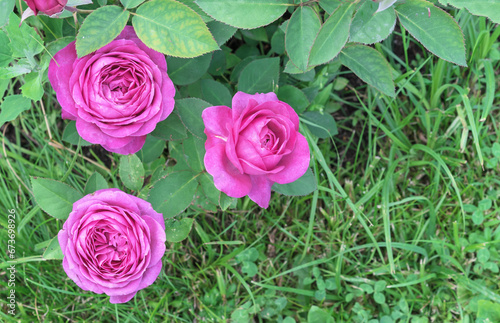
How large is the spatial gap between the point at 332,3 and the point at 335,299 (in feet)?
4.01

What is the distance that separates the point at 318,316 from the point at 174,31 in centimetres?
125

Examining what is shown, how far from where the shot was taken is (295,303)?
1.71 metres

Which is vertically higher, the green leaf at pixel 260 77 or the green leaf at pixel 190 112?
the green leaf at pixel 260 77

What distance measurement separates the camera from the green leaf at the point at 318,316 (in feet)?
5.30

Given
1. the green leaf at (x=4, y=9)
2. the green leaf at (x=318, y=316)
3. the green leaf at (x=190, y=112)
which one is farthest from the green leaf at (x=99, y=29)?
the green leaf at (x=318, y=316)

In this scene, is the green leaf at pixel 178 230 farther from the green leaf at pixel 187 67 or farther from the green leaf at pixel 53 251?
the green leaf at pixel 187 67

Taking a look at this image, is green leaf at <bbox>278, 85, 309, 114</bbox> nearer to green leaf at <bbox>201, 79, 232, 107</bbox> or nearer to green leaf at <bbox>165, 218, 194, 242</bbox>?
green leaf at <bbox>201, 79, 232, 107</bbox>

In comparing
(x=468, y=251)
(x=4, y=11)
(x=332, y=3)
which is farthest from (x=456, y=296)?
(x=4, y=11)

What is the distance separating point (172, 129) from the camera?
118 cm

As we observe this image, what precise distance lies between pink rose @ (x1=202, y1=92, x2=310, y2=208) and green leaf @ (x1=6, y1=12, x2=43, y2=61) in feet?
1.64

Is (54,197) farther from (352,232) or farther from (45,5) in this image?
(352,232)

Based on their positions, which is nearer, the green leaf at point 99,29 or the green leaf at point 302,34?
the green leaf at point 99,29

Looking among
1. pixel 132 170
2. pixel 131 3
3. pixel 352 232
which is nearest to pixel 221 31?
pixel 131 3

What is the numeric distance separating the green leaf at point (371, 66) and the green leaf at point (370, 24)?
0.23 metres
